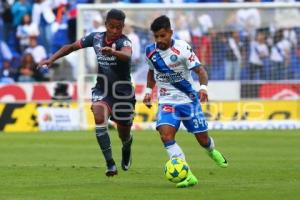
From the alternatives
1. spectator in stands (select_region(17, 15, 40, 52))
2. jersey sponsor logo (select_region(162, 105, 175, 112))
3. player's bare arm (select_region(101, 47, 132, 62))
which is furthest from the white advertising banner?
jersey sponsor logo (select_region(162, 105, 175, 112))

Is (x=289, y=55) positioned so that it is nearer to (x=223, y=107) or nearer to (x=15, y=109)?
(x=223, y=107)

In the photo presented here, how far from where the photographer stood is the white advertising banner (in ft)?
84.0

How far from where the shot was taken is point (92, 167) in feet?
48.8

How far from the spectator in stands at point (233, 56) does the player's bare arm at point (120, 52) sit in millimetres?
13594

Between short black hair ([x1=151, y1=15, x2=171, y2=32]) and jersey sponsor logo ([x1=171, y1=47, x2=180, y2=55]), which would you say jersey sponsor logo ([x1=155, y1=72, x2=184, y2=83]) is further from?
short black hair ([x1=151, y1=15, x2=171, y2=32])

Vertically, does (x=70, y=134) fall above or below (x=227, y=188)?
below

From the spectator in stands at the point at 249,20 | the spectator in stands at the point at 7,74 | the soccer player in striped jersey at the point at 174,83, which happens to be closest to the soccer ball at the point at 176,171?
the soccer player in striped jersey at the point at 174,83

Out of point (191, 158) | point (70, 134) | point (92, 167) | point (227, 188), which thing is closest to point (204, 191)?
point (227, 188)

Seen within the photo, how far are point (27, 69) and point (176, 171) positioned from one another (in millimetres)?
17251

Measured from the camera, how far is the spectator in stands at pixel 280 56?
26.5m

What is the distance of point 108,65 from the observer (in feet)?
43.8

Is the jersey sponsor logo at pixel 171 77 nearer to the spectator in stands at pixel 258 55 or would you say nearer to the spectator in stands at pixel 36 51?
the spectator in stands at pixel 258 55

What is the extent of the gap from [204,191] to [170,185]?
95cm

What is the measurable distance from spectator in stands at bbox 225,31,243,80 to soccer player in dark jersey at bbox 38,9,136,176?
12639mm
